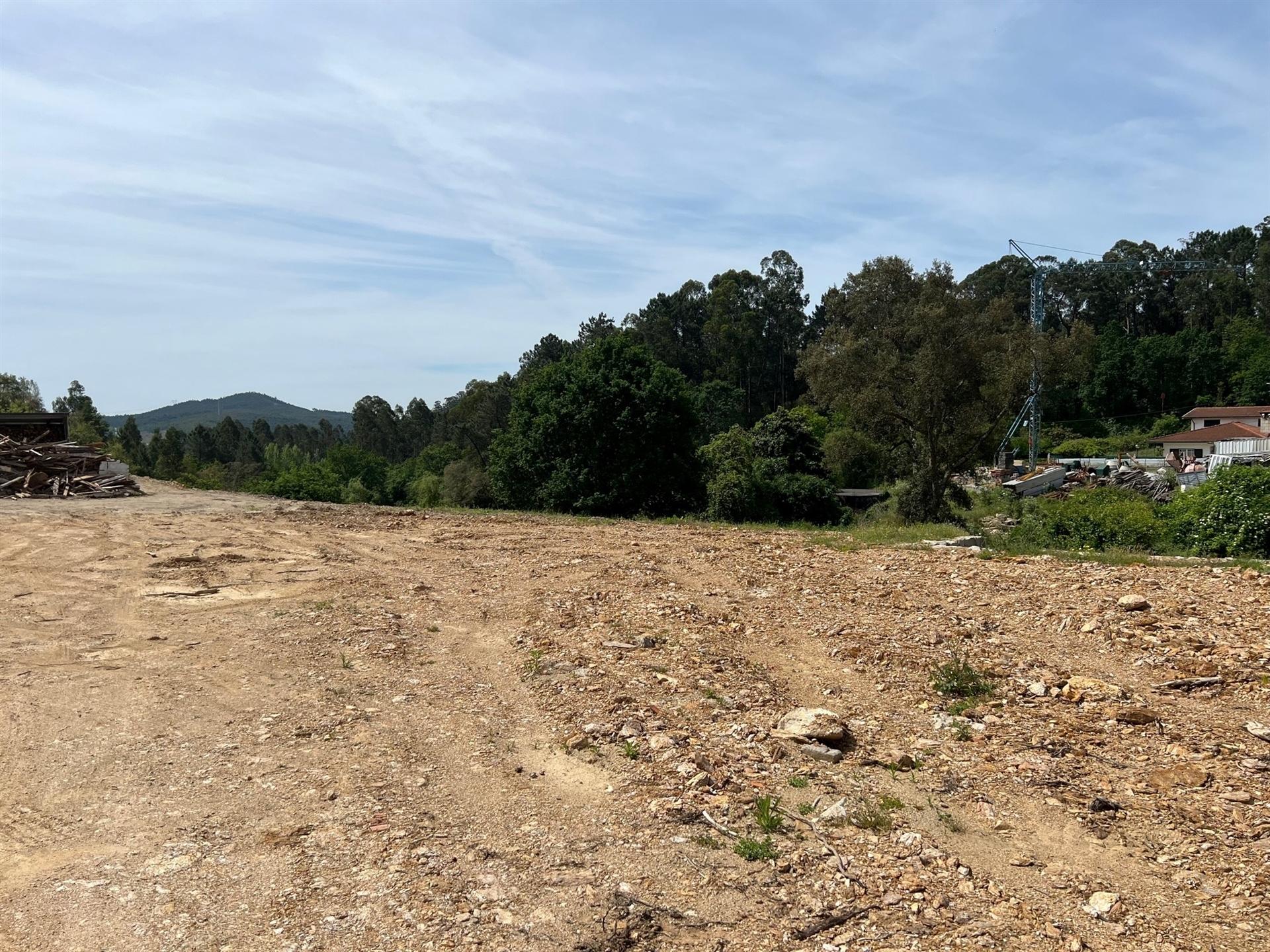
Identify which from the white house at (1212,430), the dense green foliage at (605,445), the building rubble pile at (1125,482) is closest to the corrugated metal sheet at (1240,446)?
the white house at (1212,430)

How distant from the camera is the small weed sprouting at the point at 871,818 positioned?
12.3 ft

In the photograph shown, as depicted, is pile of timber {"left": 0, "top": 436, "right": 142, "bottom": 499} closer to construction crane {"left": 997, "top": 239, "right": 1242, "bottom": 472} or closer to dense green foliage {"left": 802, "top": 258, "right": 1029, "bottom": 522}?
dense green foliage {"left": 802, "top": 258, "right": 1029, "bottom": 522}

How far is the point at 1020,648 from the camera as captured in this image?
614 centimetres

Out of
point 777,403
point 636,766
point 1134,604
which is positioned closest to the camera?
point 636,766

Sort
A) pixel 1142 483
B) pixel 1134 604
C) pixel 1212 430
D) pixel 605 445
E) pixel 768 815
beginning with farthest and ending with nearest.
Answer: pixel 1212 430, pixel 1142 483, pixel 605 445, pixel 1134 604, pixel 768 815

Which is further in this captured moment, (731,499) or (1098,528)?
(731,499)

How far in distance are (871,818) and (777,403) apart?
60048 mm

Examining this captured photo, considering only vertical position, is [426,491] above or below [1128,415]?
below

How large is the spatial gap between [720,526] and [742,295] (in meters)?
50.6

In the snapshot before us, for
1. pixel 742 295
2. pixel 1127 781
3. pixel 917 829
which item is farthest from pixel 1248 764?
pixel 742 295

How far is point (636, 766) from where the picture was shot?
14.5ft

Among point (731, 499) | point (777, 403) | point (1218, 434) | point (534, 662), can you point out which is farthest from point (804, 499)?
point (777, 403)

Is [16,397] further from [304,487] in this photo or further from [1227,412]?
[1227,412]

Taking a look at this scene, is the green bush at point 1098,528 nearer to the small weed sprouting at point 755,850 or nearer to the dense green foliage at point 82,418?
the small weed sprouting at point 755,850
